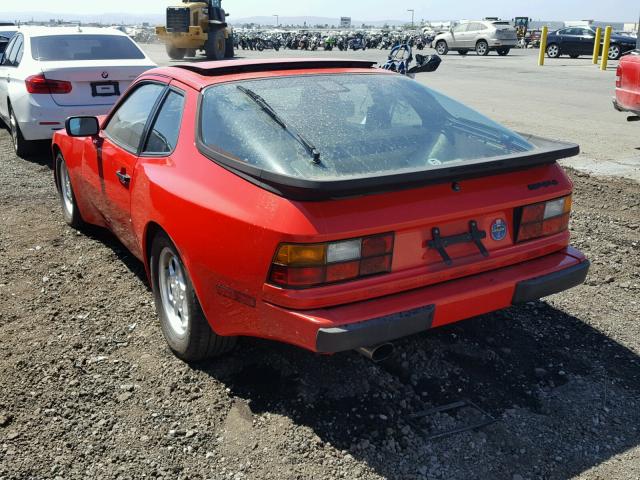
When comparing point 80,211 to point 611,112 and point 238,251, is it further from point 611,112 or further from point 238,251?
point 611,112

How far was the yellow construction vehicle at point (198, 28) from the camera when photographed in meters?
24.3

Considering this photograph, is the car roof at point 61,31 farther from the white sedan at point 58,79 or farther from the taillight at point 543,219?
the taillight at point 543,219

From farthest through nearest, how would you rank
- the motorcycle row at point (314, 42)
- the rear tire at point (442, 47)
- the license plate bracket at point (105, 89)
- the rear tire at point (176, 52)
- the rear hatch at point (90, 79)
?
the motorcycle row at point (314, 42) → the rear tire at point (442, 47) → the rear tire at point (176, 52) → the license plate bracket at point (105, 89) → the rear hatch at point (90, 79)

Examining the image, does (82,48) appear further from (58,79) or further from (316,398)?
(316,398)

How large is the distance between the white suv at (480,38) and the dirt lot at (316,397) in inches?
1265

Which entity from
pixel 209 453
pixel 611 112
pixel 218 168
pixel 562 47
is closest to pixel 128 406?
pixel 209 453

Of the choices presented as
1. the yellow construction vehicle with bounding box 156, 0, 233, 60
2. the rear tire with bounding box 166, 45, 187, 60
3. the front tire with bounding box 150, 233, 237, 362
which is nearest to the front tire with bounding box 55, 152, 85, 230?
the front tire with bounding box 150, 233, 237, 362

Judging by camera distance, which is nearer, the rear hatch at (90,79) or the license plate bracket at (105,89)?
the rear hatch at (90,79)

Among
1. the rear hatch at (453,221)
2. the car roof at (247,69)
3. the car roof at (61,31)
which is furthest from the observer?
the car roof at (61,31)

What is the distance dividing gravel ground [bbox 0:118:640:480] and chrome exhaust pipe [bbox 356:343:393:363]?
13.6 inches

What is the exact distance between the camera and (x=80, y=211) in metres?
5.17

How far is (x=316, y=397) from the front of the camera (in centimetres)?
316

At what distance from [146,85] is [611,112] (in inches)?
420

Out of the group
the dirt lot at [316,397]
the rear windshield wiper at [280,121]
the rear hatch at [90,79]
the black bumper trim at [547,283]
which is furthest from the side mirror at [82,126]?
the rear hatch at [90,79]
